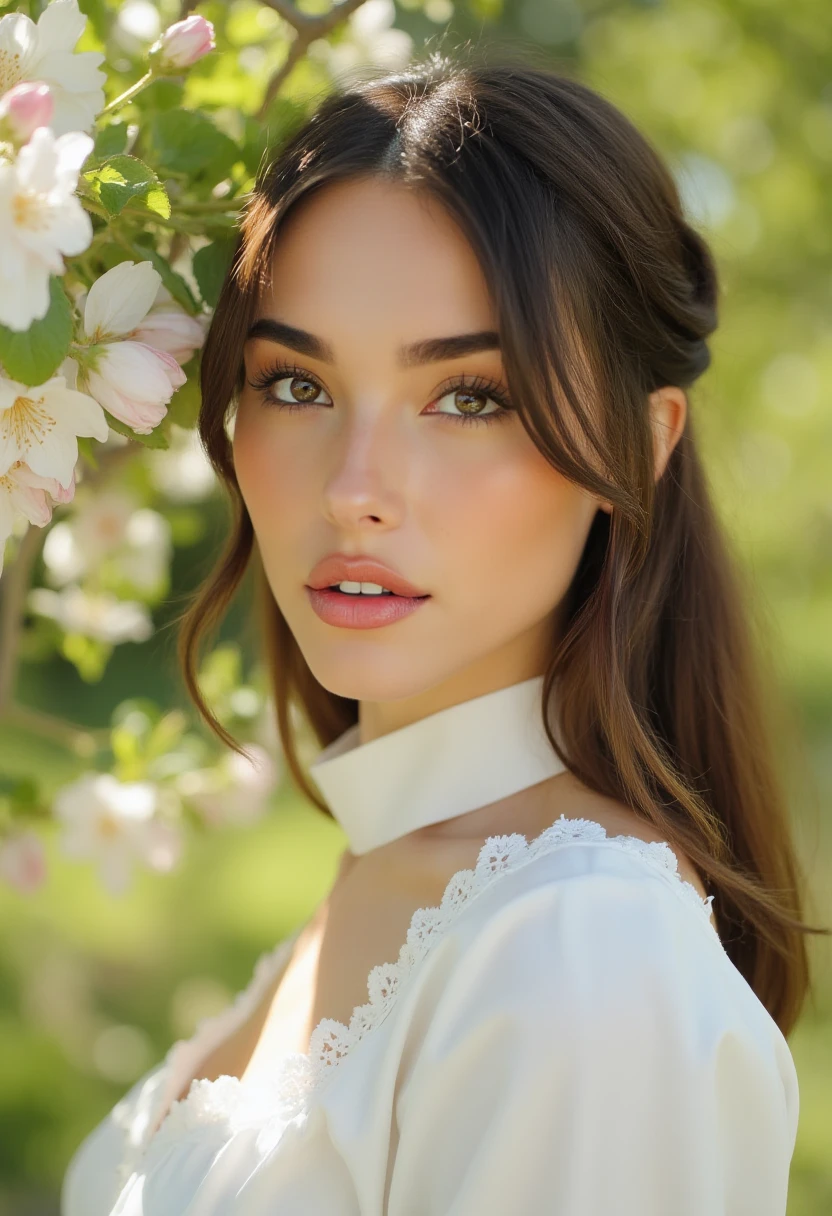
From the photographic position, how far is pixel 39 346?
1.00 metres

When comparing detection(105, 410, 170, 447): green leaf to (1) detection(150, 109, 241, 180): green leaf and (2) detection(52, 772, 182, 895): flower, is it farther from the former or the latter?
(2) detection(52, 772, 182, 895): flower

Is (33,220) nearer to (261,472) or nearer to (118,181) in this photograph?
(118,181)

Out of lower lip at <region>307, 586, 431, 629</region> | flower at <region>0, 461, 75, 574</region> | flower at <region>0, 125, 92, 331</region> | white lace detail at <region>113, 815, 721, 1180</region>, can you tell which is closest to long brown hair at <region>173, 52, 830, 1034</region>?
white lace detail at <region>113, 815, 721, 1180</region>

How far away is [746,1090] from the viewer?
1139 millimetres

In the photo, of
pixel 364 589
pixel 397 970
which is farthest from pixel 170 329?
pixel 397 970

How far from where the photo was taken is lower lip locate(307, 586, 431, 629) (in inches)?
53.9

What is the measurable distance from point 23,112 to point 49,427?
26 cm

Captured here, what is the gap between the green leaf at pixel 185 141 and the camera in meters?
1.40

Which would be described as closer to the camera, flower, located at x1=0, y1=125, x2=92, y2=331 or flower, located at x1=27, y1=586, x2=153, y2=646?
flower, located at x1=0, y1=125, x2=92, y2=331

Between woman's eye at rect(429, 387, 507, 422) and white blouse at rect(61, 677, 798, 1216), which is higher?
woman's eye at rect(429, 387, 507, 422)

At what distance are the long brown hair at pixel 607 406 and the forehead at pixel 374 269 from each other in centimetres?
2

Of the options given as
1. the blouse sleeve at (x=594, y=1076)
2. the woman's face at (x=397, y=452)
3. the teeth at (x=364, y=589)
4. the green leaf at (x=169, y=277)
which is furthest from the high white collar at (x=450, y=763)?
the green leaf at (x=169, y=277)

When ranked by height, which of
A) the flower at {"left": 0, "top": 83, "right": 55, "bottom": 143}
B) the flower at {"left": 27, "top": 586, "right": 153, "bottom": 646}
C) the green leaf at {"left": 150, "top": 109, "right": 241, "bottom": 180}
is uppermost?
the flower at {"left": 0, "top": 83, "right": 55, "bottom": 143}

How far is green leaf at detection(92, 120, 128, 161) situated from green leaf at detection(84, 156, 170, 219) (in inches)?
4.3
